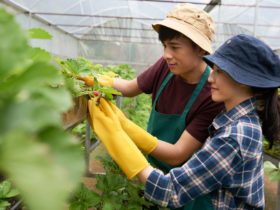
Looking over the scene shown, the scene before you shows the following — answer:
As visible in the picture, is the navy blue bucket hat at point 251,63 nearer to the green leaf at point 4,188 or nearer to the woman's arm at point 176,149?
the woman's arm at point 176,149

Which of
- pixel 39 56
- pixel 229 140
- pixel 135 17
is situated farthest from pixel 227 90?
pixel 135 17

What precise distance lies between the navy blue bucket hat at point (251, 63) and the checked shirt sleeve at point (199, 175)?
21 cm

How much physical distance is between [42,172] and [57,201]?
0.02m

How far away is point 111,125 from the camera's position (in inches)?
44.1

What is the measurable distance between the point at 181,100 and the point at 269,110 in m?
0.43

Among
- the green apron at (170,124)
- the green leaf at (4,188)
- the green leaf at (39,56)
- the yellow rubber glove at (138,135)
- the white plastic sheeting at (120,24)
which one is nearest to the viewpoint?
the green leaf at (39,56)

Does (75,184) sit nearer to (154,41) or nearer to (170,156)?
(170,156)

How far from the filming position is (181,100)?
4.99 ft

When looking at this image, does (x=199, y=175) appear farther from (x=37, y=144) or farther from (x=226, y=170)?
(x=37, y=144)

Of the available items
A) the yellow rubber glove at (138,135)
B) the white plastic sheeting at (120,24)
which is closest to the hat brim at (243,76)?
the yellow rubber glove at (138,135)

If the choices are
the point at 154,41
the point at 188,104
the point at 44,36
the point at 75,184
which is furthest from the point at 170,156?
the point at 154,41

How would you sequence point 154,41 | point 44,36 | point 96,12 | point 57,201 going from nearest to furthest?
point 57,201
point 44,36
point 96,12
point 154,41

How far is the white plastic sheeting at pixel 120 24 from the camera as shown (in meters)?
7.70

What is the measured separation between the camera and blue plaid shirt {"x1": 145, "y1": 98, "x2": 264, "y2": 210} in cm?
108
